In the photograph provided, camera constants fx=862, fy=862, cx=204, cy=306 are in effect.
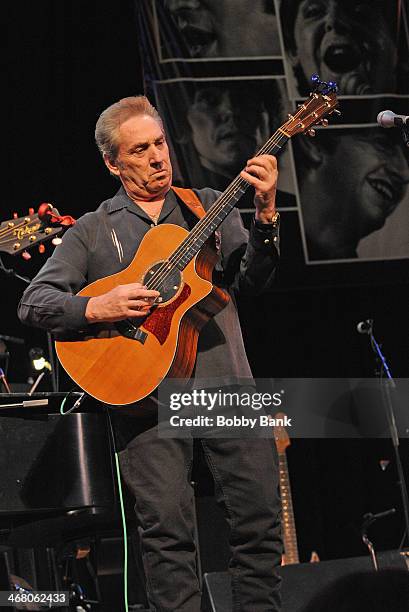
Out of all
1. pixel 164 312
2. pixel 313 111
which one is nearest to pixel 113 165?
pixel 164 312

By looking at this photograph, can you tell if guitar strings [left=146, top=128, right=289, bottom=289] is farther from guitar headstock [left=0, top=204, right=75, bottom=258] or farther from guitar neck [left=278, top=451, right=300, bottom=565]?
guitar neck [left=278, top=451, right=300, bottom=565]

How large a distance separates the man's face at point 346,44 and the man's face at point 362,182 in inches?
14.6

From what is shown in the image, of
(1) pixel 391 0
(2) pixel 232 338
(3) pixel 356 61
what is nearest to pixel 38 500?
(2) pixel 232 338

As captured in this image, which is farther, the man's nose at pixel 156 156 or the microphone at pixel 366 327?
the microphone at pixel 366 327

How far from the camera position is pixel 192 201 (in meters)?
3.04

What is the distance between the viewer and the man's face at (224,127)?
5246 millimetres

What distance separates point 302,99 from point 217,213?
2.75 metres

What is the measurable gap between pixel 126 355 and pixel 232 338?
357 mm

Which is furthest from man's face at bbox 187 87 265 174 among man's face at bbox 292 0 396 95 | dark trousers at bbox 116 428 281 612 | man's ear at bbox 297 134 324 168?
dark trousers at bbox 116 428 281 612

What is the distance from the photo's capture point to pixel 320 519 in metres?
6.12

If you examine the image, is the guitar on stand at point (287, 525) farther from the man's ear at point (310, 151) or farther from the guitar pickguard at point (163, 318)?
the guitar pickguard at point (163, 318)

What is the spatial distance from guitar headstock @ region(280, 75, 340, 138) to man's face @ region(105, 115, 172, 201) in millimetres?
454

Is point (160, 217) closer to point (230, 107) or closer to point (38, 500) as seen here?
point (38, 500)

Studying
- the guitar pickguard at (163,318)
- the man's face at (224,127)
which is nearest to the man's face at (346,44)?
the man's face at (224,127)
